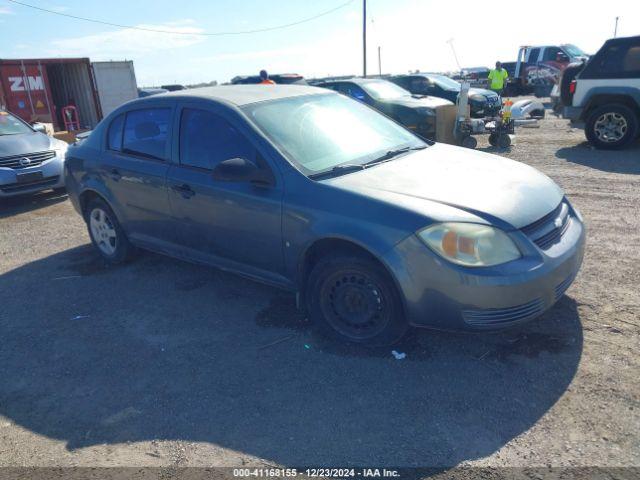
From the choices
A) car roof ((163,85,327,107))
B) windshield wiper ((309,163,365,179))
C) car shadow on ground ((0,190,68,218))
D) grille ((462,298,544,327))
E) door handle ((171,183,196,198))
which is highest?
car roof ((163,85,327,107))

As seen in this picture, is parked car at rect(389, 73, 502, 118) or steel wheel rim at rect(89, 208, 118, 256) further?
parked car at rect(389, 73, 502, 118)

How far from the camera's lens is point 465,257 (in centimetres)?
289

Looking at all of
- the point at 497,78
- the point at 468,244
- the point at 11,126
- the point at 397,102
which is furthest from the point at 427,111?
the point at 497,78

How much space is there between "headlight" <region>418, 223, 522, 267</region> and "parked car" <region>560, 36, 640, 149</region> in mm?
8136

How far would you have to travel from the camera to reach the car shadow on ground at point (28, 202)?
8.02 metres

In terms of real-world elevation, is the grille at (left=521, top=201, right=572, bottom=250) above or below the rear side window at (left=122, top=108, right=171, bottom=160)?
below

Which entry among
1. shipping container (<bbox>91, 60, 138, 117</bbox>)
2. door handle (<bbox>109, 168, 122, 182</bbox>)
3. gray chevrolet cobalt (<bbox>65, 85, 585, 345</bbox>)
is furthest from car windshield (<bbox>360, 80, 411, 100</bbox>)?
shipping container (<bbox>91, 60, 138, 117</bbox>)

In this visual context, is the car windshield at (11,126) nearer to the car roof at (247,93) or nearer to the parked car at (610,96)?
the car roof at (247,93)

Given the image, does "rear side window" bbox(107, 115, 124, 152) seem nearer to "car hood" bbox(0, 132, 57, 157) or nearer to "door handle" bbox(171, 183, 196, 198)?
"door handle" bbox(171, 183, 196, 198)

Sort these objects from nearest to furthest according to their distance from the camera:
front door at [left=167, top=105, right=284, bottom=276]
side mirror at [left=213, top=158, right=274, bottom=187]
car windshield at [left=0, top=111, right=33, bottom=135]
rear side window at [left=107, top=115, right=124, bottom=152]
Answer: side mirror at [left=213, top=158, right=274, bottom=187] < front door at [left=167, top=105, right=284, bottom=276] < rear side window at [left=107, top=115, right=124, bottom=152] < car windshield at [left=0, top=111, right=33, bottom=135]

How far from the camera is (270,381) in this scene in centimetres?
313

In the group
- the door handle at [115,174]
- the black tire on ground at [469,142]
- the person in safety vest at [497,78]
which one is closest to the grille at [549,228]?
the door handle at [115,174]

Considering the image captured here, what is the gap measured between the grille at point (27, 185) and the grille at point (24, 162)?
27cm

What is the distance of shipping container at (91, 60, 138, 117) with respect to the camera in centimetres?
1595
